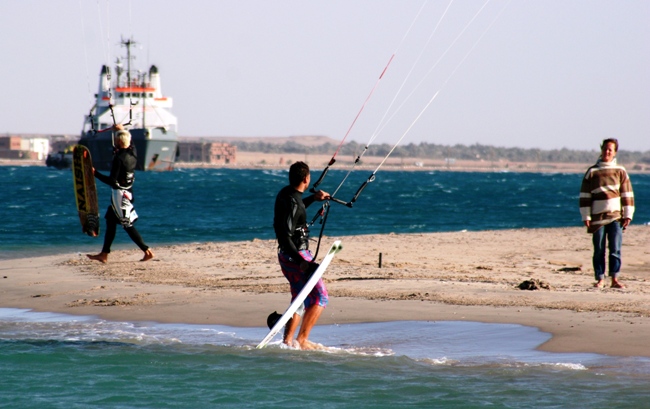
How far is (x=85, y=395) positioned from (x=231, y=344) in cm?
185

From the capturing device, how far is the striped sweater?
10.5 m

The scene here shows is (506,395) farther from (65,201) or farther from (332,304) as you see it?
(65,201)

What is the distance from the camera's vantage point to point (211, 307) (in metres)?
10.3

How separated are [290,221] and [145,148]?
8739 cm

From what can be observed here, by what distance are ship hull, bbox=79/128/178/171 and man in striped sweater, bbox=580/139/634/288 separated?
75109mm

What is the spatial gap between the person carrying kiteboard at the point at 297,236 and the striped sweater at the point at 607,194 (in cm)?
414

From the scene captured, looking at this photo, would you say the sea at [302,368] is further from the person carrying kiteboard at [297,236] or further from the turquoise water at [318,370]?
the person carrying kiteboard at [297,236]

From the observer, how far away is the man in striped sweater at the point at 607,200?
10484mm

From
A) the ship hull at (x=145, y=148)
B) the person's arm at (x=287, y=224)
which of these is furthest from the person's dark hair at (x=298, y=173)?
the ship hull at (x=145, y=148)

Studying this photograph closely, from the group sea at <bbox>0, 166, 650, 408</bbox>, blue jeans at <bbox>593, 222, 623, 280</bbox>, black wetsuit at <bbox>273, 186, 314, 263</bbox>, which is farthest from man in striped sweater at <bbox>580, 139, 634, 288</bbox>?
black wetsuit at <bbox>273, 186, 314, 263</bbox>

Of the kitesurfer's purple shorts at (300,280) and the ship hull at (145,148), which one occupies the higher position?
the ship hull at (145,148)

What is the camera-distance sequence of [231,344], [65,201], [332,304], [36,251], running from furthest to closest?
[65,201] < [36,251] < [332,304] < [231,344]

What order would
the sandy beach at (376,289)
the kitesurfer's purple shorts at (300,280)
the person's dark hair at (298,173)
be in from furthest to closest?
the sandy beach at (376,289), the kitesurfer's purple shorts at (300,280), the person's dark hair at (298,173)

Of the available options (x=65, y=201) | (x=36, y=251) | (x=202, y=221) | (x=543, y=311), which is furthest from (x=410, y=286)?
(x=65, y=201)
